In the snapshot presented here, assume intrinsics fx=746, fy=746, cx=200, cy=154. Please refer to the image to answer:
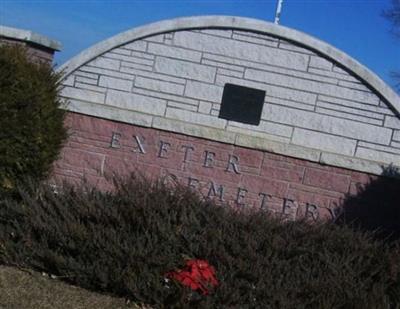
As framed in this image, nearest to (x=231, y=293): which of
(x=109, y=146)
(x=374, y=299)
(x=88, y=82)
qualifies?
(x=374, y=299)

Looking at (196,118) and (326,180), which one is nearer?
(326,180)

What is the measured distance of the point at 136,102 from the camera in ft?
29.1

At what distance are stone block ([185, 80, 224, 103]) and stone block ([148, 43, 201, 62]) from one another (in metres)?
0.29

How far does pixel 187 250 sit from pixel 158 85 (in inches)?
122

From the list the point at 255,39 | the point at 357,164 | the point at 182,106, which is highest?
the point at 255,39

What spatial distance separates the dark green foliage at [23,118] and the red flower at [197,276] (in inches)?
95.4

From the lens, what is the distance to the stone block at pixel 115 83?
8.91 metres

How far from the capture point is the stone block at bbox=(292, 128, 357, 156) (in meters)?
8.40

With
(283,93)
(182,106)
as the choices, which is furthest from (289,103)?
(182,106)

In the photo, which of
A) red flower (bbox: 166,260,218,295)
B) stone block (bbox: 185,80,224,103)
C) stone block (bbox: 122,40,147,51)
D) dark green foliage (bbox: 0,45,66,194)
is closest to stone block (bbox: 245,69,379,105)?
stone block (bbox: 185,80,224,103)

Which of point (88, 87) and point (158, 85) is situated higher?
point (158, 85)

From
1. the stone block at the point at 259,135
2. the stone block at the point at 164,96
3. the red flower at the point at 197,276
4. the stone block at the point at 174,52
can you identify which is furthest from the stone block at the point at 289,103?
the red flower at the point at 197,276

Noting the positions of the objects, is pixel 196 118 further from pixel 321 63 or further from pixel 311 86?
pixel 321 63

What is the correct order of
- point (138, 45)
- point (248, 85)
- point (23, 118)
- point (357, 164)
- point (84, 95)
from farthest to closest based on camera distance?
point (84, 95)
point (138, 45)
point (248, 85)
point (357, 164)
point (23, 118)
